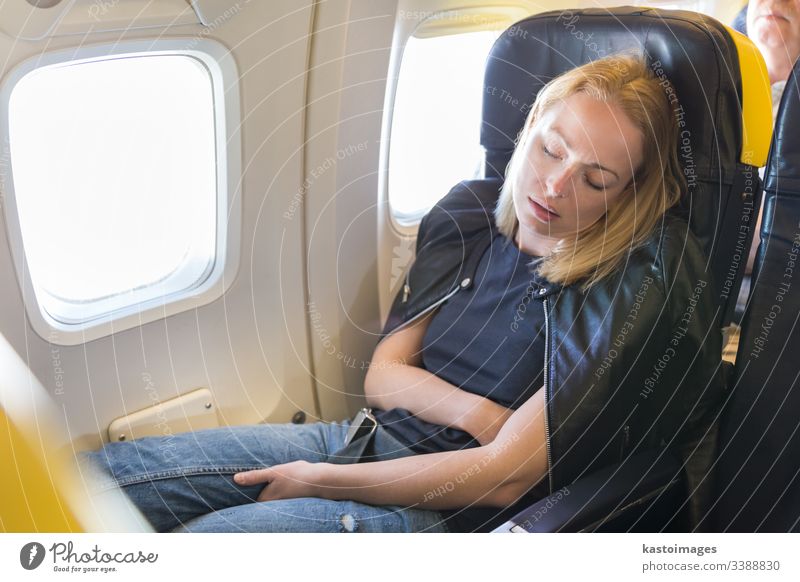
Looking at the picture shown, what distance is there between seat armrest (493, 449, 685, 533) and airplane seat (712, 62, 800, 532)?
0.10 meters

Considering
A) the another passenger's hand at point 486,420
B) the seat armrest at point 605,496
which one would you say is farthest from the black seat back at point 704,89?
the another passenger's hand at point 486,420

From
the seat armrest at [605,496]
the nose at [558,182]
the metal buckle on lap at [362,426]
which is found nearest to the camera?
the seat armrest at [605,496]

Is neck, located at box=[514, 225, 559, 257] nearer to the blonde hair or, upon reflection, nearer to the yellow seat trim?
the blonde hair

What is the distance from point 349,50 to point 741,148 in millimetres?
599

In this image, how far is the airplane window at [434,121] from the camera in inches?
54.8

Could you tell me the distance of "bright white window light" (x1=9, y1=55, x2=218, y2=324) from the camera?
1.15 m

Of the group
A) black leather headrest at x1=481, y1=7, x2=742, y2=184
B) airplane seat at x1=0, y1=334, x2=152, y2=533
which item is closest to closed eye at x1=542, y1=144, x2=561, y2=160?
black leather headrest at x1=481, y1=7, x2=742, y2=184

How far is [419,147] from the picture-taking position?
146 cm

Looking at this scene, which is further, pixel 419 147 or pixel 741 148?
pixel 419 147

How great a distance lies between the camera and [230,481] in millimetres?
1275

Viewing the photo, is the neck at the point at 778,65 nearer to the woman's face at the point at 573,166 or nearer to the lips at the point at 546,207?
the woman's face at the point at 573,166

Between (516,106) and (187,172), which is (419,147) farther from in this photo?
(187,172)
